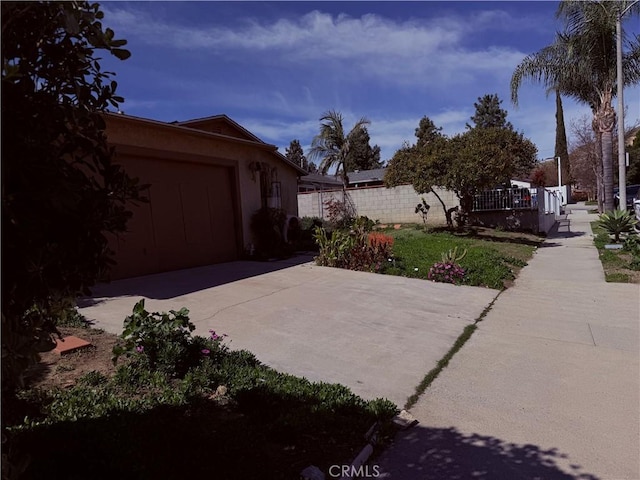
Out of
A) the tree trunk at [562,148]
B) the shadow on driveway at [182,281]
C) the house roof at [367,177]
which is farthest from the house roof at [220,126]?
the tree trunk at [562,148]

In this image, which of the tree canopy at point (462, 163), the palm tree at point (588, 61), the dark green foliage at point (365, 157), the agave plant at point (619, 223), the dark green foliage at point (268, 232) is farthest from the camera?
the dark green foliage at point (365, 157)

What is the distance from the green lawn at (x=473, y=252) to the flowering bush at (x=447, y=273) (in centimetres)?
15

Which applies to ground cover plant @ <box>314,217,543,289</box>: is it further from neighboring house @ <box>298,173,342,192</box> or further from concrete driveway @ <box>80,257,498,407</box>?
neighboring house @ <box>298,173,342,192</box>

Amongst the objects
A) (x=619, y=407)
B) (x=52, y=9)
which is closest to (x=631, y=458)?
(x=619, y=407)

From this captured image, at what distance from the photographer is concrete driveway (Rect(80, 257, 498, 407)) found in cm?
470

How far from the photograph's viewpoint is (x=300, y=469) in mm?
2898

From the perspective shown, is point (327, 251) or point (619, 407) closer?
point (619, 407)

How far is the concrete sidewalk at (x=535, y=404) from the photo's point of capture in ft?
10.1

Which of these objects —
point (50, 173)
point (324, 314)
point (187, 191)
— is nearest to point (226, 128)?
point (187, 191)

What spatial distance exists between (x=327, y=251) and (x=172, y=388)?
6747 millimetres

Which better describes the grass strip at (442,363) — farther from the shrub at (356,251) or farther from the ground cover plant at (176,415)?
the shrub at (356,251)

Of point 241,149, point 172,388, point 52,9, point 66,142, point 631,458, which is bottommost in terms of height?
point 631,458

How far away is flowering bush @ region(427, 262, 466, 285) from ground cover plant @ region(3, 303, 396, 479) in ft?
17.5

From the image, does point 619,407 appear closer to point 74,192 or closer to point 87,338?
point 74,192
